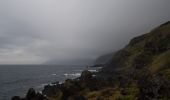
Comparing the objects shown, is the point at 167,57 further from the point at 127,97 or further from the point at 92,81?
the point at 127,97

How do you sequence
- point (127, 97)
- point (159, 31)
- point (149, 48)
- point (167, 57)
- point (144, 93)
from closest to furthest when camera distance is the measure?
1. point (144, 93)
2. point (127, 97)
3. point (167, 57)
4. point (149, 48)
5. point (159, 31)

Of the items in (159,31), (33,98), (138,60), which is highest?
(159,31)

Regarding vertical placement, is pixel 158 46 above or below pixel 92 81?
above

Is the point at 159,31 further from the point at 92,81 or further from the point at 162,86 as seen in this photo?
the point at 162,86

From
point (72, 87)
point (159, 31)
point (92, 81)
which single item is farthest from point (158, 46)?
point (72, 87)

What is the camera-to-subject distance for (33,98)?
6462 cm

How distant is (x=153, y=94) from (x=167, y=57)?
5321 centimetres

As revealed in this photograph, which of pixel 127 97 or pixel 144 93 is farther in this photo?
pixel 127 97

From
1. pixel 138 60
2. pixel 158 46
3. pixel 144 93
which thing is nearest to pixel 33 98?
pixel 144 93

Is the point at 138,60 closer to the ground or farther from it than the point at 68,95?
farther from it

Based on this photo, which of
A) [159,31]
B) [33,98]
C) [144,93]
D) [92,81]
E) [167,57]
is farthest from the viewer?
[159,31]

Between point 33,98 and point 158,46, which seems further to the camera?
point 158,46

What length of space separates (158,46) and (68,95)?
80952 millimetres

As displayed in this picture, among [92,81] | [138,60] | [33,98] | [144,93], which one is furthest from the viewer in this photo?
[138,60]
